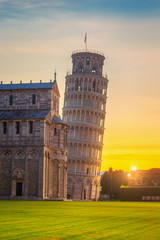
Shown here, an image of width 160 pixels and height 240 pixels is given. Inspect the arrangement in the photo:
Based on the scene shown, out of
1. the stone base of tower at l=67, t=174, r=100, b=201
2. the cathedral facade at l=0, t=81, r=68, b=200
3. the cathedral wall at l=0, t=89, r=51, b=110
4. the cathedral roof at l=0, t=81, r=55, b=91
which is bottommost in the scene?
the stone base of tower at l=67, t=174, r=100, b=201

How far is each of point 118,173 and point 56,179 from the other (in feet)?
220

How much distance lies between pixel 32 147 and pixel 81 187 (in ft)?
158

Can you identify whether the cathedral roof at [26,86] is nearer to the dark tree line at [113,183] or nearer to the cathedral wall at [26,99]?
the cathedral wall at [26,99]

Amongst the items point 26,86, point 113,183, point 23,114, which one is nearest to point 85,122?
point 113,183

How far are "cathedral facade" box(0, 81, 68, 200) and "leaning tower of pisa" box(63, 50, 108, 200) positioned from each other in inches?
1529

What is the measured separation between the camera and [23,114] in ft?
242

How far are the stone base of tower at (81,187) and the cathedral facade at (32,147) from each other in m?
37.3

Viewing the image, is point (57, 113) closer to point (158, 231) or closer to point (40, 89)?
point (40, 89)

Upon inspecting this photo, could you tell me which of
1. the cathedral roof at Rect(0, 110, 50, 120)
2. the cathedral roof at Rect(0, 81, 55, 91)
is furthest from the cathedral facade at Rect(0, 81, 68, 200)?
the cathedral roof at Rect(0, 81, 55, 91)

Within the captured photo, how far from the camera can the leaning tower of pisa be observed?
11612 cm

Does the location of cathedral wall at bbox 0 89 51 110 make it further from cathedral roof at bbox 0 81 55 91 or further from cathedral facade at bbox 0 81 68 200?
cathedral roof at bbox 0 81 55 91

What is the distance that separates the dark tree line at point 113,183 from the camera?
13350cm

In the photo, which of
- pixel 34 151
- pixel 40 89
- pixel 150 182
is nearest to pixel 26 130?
pixel 34 151

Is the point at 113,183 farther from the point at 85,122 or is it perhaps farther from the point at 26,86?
the point at 26,86
